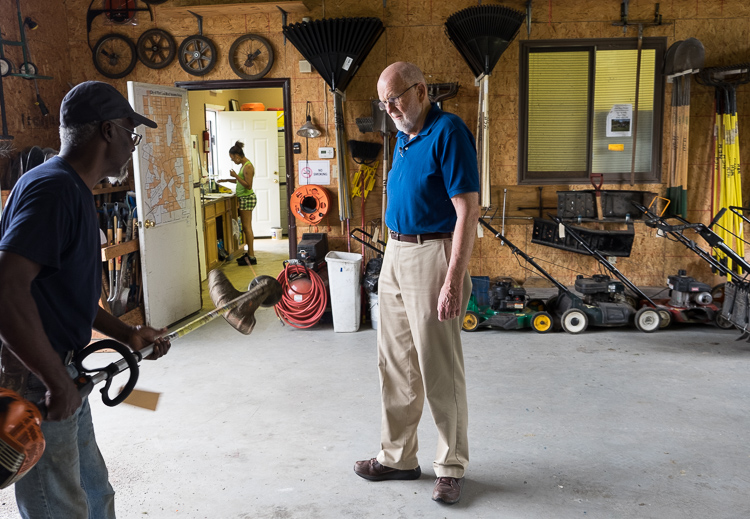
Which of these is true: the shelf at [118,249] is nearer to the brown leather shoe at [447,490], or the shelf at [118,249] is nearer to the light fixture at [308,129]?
the light fixture at [308,129]

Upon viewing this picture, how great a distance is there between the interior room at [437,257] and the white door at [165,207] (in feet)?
0.09

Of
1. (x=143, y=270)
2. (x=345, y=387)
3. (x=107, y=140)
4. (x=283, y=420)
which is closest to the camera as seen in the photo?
(x=107, y=140)

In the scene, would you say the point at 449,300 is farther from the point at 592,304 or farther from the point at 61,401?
the point at 592,304

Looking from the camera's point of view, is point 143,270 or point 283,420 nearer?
point 283,420

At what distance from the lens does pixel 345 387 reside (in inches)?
168

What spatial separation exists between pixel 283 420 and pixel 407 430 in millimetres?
1033

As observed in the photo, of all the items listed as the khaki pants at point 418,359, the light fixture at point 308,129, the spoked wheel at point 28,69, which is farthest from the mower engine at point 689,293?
the spoked wheel at point 28,69

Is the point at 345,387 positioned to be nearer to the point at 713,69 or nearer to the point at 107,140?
the point at 107,140

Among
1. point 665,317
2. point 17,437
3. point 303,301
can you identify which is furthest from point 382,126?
point 17,437

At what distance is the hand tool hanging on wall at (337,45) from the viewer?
5684mm

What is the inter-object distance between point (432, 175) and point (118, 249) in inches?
138

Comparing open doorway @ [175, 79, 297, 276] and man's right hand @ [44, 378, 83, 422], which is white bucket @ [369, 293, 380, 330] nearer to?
open doorway @ [175, 79, 297, 276]

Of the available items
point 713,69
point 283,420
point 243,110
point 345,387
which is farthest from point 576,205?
point 243,110

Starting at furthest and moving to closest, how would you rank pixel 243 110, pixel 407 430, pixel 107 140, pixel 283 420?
pixel 243 110 → pixel 283 420 → pixel 407 430 → pixel 107 140
